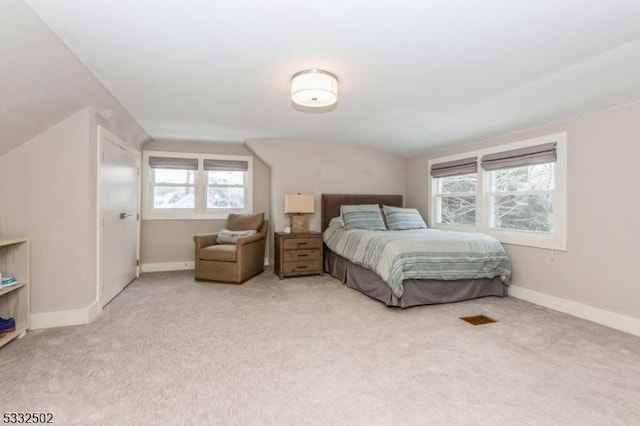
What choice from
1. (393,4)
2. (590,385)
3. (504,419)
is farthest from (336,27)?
(590,385)

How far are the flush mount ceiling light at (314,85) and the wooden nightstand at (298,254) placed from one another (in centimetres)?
232

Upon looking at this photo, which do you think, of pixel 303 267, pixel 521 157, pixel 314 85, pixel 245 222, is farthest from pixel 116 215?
pixel 521 157

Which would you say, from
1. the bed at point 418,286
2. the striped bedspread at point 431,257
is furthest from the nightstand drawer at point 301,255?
the striped bedspread at point 431,257

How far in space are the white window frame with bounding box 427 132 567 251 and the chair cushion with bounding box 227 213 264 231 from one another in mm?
2876

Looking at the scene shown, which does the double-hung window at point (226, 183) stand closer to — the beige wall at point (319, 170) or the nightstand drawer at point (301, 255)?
the beige wall at point (319, 170)

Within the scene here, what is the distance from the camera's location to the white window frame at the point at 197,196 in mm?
4879

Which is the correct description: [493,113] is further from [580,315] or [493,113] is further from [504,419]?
Result: [504,419]

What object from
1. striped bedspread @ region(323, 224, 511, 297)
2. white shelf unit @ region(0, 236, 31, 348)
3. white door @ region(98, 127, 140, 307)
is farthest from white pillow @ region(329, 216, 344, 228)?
white shelf unit @ region(0, 236, 31, 348)

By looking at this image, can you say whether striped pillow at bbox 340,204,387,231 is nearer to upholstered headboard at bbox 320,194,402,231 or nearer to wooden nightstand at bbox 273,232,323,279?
upholstered headboard at bbox 320,194,402,231

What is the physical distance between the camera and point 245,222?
4871mm

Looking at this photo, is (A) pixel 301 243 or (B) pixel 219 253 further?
(A) pixel 301 243

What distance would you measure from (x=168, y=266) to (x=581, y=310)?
5.24 m

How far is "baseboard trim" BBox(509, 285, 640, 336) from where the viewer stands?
271 cm

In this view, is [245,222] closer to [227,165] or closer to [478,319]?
[227,165]
